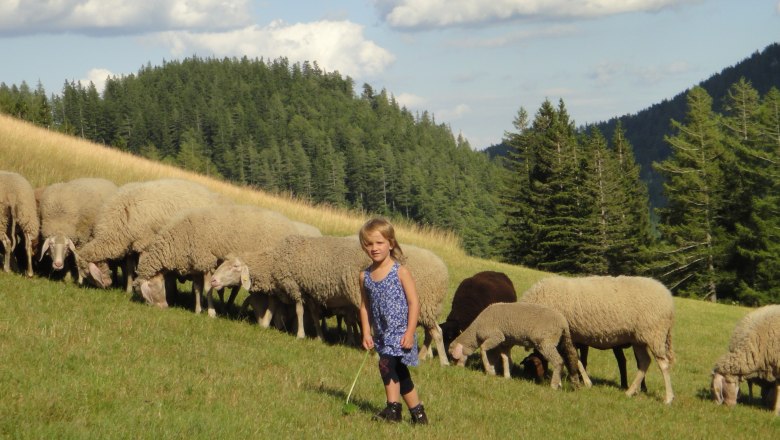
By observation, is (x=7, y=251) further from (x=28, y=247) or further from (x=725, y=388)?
(x=725, y=388)

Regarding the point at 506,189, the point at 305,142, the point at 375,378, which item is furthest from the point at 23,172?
the point at 305,142

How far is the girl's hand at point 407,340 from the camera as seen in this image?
814 cm

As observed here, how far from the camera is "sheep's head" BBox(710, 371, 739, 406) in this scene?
1393cm

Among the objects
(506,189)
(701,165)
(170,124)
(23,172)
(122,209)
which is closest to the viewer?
(122,209)

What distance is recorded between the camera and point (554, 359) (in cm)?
1293

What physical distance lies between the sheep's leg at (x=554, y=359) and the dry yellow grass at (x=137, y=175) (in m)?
11.2

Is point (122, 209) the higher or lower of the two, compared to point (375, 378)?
higher

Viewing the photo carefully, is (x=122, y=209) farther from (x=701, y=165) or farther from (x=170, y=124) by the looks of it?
(x=170, y=124)

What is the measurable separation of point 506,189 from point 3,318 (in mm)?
58020

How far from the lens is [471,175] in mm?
195625

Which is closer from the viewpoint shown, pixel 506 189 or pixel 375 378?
pixel 375 378

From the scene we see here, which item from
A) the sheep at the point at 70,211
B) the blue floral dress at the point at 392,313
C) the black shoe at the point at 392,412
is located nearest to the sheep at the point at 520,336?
the black shoe at the point at 392,412

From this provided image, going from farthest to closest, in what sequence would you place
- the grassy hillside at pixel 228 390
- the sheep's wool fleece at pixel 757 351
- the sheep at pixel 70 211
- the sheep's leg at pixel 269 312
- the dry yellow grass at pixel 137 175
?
the dry yellow grass at pixel 137 175 → the sheep at pixel 70 211 → the sheep's leg at pixel 269 312 → the sheep's wool fleece at pixel 757 351 → the grassy hillside at pixel 228 390

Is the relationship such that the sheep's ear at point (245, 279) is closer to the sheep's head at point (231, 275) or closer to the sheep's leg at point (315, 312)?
the sheep's head at point (231, 275)
